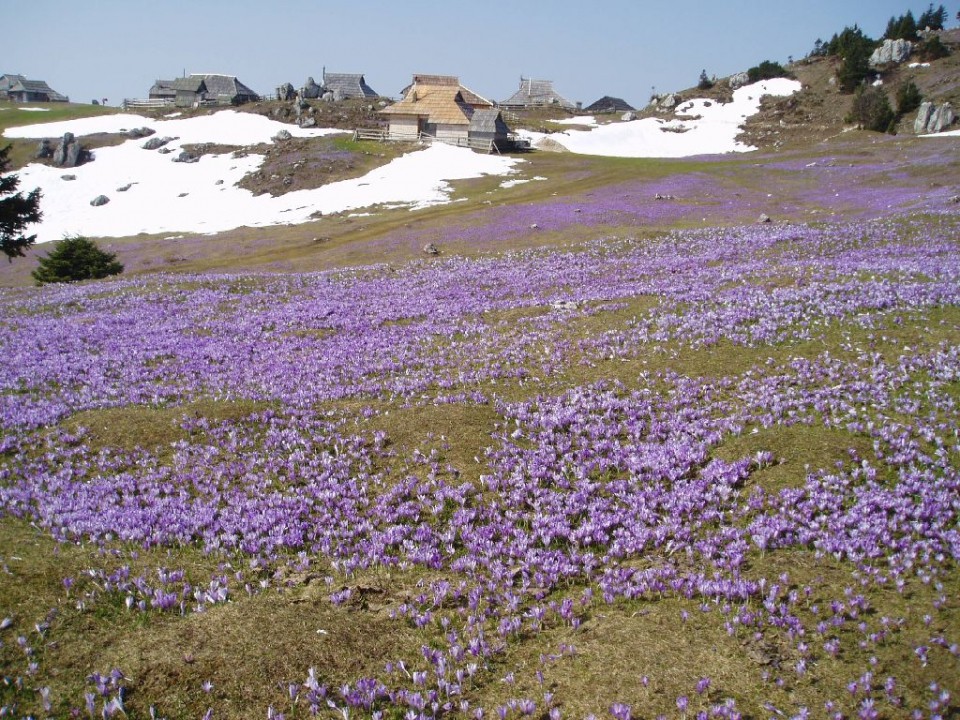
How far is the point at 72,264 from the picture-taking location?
40.5 metres

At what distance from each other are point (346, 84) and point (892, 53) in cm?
11959

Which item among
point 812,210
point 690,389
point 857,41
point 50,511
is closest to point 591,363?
point 690,389

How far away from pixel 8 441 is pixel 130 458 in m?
2.81

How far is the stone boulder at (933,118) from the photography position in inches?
3351

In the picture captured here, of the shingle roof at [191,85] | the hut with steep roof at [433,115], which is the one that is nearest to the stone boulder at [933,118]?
the hut with steep roof at [433,115]

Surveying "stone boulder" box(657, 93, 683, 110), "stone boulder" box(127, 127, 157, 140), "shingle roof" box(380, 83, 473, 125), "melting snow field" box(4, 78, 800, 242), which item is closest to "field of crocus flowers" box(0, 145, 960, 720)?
"melting snow field" box(4, 78, 800, 242)

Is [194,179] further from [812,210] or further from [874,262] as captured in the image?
[874,262]

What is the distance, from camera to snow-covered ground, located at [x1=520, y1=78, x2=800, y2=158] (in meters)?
107

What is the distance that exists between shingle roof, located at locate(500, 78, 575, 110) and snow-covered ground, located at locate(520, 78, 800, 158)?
41.8 meters

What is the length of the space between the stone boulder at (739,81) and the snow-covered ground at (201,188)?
72140 mm

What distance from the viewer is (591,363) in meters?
15.4

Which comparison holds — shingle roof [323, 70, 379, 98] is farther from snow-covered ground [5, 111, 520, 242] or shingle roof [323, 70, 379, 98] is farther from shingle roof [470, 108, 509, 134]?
shingle roof [470, 108, 509, 134]

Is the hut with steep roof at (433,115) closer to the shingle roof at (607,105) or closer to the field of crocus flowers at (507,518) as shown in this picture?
the shingle roof at (607,105)

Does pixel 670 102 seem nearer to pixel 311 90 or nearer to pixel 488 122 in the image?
pixel 488 122
